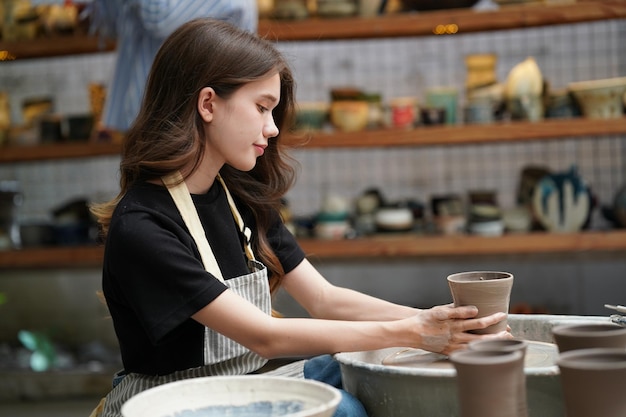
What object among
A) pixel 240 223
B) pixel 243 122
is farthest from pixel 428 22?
pixel 243 122

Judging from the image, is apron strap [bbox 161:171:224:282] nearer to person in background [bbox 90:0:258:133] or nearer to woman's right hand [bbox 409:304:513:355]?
woman's right hand [bbox 409:304:513:355]

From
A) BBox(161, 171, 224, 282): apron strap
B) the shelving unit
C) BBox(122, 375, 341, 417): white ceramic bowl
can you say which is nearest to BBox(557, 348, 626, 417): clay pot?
BBox(122, 375, 341, 417): white ceramic bowl

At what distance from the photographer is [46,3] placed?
504cm

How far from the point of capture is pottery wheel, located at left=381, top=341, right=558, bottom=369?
2.02 m

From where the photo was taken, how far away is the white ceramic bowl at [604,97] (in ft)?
14.9

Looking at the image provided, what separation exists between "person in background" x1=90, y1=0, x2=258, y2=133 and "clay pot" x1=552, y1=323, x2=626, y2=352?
2.46 m

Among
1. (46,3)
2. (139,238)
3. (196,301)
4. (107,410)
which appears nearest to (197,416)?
(196,301)

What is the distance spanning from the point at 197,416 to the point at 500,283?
696 mm

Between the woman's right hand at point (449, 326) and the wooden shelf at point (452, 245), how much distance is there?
267cm

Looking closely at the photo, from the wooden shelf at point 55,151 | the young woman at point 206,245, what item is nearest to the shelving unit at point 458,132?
the wooden shelf at point 55,151

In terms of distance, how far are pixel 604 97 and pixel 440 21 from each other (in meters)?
0.87

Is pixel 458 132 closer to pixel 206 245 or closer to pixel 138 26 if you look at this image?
pixel 138 26

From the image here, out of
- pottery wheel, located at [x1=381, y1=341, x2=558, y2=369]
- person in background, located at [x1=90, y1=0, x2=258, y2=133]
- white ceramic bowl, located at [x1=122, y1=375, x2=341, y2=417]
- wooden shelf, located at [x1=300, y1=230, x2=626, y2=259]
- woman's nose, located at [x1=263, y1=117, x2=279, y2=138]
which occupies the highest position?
person in background, located at [x1=90, y1=0, x2=258, y2=133]

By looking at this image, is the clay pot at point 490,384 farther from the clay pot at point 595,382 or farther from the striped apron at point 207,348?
the striped apron at point 207,348
